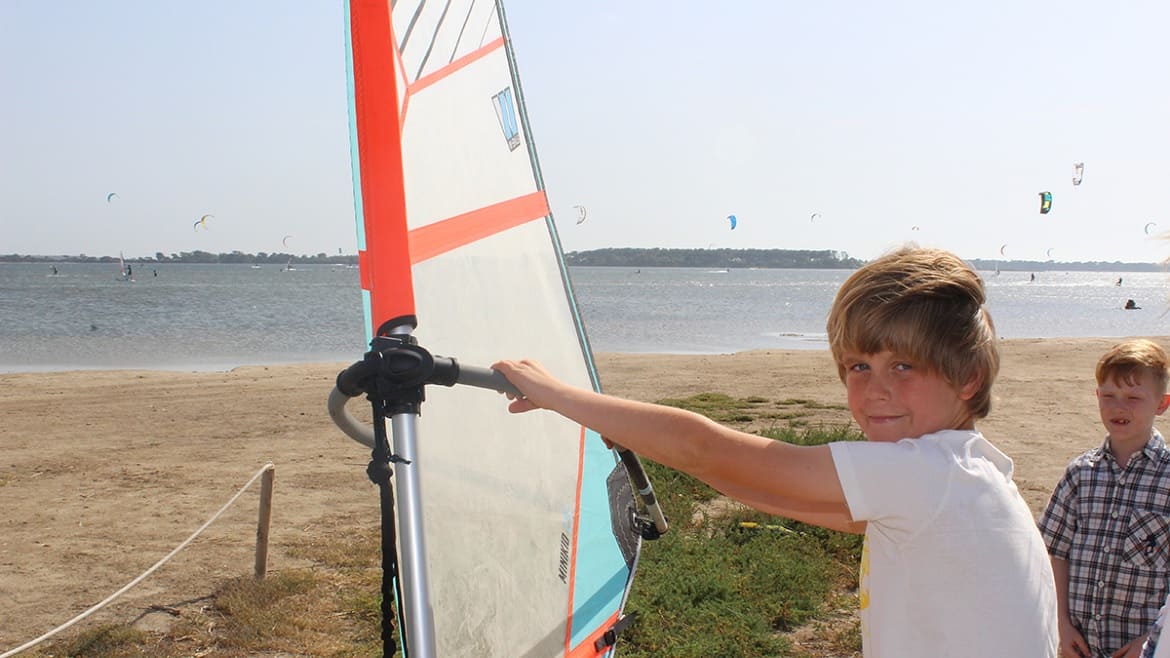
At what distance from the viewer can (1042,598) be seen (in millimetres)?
1474

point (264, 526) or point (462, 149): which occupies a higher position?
point (462, 149)

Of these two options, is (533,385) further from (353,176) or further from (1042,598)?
(1042,598)

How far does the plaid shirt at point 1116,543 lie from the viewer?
2.87 m

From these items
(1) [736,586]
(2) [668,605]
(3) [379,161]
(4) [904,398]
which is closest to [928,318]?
(4) [904,398]

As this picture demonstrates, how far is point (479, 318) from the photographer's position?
1944 mm

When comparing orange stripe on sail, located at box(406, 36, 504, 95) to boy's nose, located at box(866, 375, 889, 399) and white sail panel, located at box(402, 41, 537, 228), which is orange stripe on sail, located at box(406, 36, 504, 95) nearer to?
white sail panel, located at box(402, 41, 537, 228)

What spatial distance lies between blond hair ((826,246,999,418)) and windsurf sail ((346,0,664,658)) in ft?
2.37

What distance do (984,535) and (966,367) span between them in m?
0.26

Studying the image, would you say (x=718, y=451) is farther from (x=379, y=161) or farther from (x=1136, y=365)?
(x=1136, y=365)

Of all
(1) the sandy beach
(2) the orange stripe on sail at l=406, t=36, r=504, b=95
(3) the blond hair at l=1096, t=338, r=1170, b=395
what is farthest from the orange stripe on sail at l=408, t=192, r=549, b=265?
(1) the sandy beach

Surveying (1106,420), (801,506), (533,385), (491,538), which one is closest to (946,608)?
(801,506)

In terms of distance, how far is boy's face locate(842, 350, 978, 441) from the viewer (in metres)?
1.48

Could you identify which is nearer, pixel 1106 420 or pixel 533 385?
pixel 533 385

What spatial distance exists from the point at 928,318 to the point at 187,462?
339 inches
